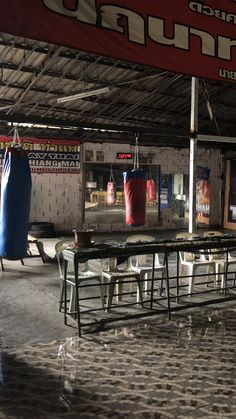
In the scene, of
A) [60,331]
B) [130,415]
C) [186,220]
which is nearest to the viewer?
[130,415]

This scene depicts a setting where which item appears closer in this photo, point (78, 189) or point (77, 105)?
point (77, 105)

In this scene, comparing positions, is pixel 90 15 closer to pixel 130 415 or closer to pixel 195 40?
pixel 195 40

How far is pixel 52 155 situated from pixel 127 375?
368 inches

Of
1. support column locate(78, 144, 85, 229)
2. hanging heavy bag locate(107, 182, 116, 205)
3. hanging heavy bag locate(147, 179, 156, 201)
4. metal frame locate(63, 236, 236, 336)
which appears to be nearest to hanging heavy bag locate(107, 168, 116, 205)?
hanging heavy bag locate(107, 182, 116, 205)

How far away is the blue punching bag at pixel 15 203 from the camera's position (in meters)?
4.28

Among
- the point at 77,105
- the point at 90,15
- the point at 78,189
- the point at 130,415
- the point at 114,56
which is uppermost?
the point at 77,105

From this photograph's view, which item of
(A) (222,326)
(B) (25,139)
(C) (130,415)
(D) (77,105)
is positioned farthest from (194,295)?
(B) (25,139)

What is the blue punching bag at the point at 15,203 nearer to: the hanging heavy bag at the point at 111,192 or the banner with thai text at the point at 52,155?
the banner with thai text at the point at 52,155

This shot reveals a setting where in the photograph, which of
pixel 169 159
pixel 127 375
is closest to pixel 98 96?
pixel 169 159

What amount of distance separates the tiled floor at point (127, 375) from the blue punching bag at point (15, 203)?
1.03m

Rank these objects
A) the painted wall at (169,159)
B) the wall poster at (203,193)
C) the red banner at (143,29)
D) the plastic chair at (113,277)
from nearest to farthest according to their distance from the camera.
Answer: the red banner at (143,29) < the plastic chair at (113,277) < the painted wall at (169,159) < the wall poster at (203,193)

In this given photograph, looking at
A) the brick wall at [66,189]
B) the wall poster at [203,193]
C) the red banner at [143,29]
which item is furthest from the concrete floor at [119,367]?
the wall poster at [203,193]

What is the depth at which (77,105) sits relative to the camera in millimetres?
10633

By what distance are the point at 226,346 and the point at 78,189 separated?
896 centimetres
